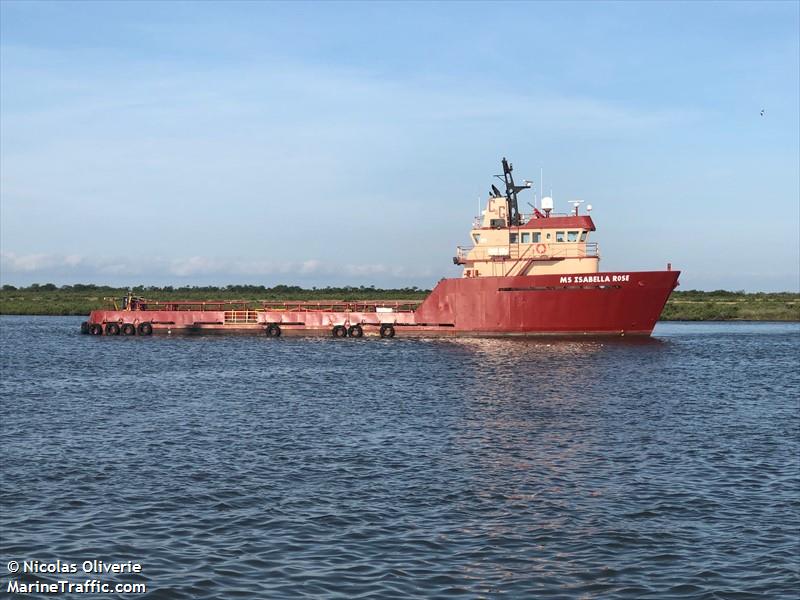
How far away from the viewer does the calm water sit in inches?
418

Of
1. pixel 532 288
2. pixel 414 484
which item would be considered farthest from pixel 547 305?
pixel 414 484

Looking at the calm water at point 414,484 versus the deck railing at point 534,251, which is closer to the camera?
the calm water at point 414,484

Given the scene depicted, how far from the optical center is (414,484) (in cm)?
1495

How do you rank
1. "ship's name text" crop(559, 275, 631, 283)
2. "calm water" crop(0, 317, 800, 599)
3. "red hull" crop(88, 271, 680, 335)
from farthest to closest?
"red hull" crop(88, 271, 680, 335)
"ship's name text" crop(559, 275, 631, 283)
"calm water" crop(0, 317, 800, 599)

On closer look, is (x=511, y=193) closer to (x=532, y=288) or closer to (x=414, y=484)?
(x=532, y=288)

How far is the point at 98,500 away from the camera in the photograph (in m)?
13.9

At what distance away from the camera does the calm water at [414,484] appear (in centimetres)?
1062

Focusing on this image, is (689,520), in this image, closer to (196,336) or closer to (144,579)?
(144,579)

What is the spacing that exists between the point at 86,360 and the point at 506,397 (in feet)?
76.0

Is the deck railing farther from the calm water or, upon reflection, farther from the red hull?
the calm water

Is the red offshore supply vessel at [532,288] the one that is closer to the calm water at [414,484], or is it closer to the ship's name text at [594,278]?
the ship's name text at [594,278]

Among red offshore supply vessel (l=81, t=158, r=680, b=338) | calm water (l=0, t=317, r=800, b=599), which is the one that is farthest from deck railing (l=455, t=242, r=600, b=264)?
calm water (l=0, t=317, r=800, b=599)

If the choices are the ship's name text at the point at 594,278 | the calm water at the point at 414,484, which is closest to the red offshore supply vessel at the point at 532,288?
the ship's name text at the point at 594,278

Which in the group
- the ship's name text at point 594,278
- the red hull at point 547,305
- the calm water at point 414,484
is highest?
the ship's name text at point 594,278
